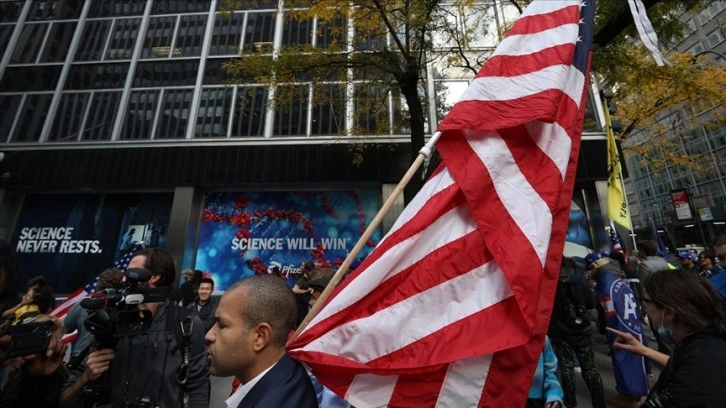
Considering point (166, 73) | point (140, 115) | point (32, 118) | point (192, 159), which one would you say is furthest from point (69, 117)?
point (192, 159)

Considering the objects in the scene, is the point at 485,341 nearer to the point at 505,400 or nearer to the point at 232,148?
the point at 505,400

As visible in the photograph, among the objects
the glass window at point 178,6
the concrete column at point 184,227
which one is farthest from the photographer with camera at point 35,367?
the glass window at point 178,6

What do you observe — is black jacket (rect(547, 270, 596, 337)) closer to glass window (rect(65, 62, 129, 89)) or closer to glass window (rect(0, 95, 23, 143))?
glass window (rect(65, 62, 129, 89))

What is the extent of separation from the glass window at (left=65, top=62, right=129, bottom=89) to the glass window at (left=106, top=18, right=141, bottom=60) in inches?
24.3

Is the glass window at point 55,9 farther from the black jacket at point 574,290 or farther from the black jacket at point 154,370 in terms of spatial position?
the black jacket at point 574,290

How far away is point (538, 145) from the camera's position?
2328 mm

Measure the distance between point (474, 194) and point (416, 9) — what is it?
6.84 metres

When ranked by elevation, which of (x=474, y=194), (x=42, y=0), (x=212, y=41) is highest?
(x=42, y=0)

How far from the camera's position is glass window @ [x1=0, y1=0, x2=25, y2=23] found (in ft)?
55.8

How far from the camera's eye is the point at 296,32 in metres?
15.7

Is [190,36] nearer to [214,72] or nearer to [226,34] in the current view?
[226,34]

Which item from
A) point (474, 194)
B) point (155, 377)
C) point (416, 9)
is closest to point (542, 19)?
point (474, 194)

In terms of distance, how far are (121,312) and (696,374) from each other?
10.7 feet

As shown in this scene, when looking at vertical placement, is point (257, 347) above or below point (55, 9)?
below
